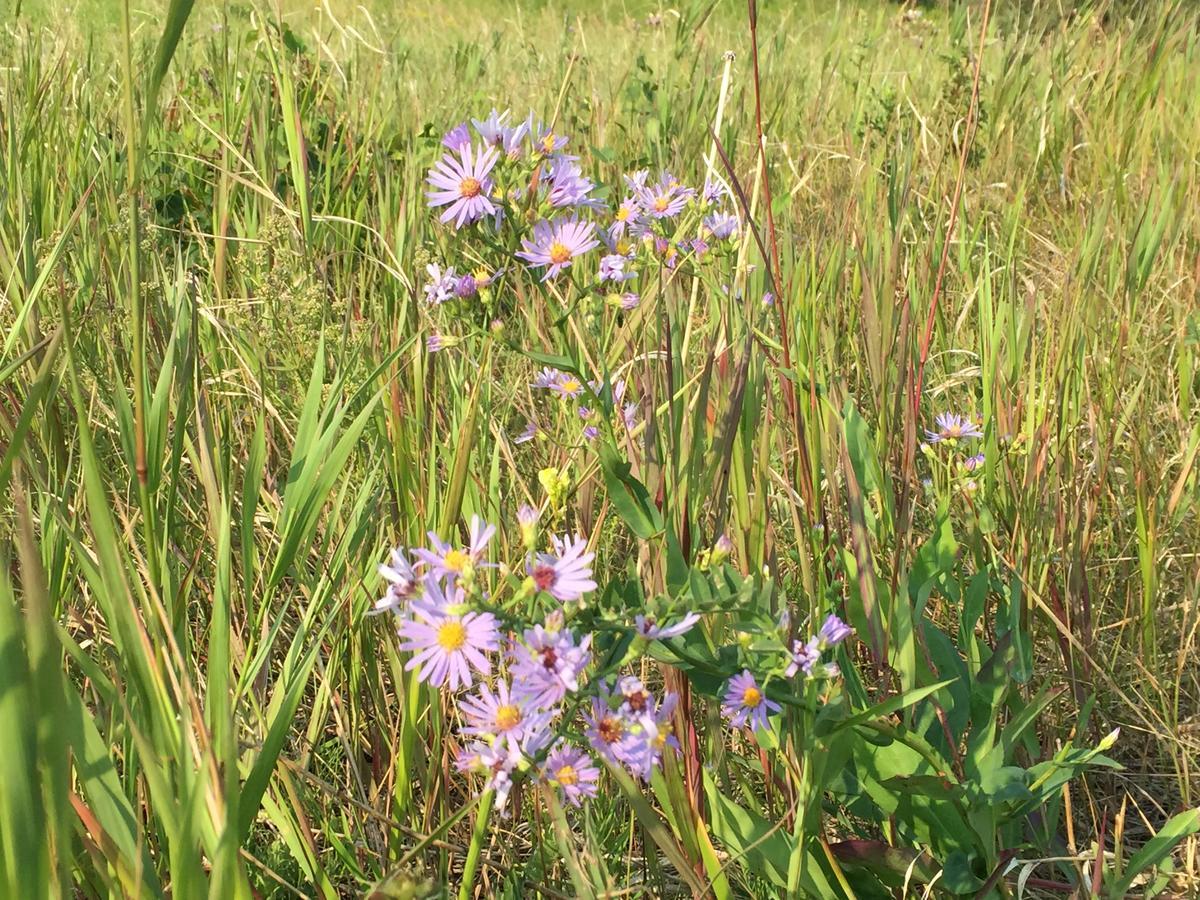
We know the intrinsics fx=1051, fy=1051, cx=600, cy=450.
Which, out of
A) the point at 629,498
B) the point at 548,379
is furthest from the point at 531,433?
the point at 629,498

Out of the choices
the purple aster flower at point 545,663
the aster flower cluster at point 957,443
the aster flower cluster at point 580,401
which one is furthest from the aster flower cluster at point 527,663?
the aster flower cluster at point 957,443

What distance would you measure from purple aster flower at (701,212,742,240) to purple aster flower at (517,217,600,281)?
0.27 meters

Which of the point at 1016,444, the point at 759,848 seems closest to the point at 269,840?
the point at 759,848

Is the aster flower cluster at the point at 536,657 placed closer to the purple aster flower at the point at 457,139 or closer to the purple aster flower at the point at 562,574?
the purple aster flower at the point at 562,574

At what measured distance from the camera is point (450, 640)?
0.65m

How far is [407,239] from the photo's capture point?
66.8 inches

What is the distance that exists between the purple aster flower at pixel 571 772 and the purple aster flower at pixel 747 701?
113mm

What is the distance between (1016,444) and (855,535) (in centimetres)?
42

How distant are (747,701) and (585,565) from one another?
6.1 inches

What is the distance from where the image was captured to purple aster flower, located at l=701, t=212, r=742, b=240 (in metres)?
1.24

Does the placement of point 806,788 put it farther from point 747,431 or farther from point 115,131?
point 115,131

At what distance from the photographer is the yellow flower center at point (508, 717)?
0.67m

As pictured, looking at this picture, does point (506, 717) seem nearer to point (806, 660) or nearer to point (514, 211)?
point (806, 660)

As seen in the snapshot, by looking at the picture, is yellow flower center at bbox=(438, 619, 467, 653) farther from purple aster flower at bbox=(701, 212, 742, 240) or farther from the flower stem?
purple aster flower at bbox=(701, 212, 742, 240)
